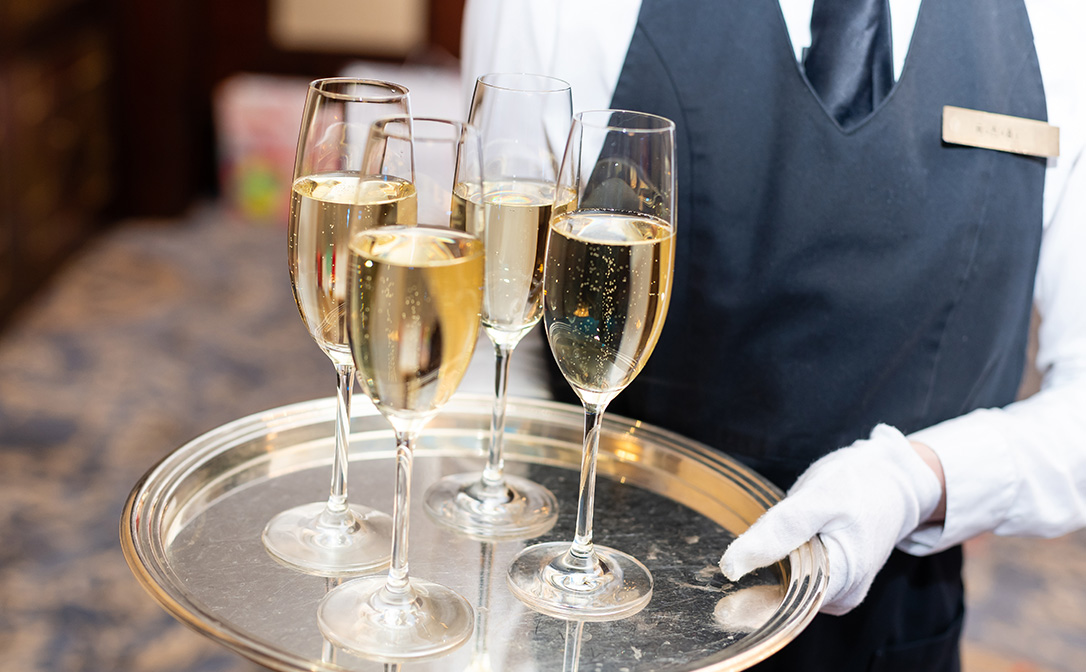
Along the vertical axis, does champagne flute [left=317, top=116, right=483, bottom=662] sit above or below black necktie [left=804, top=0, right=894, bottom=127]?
below

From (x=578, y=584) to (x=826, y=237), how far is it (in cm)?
46

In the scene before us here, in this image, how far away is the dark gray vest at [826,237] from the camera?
1.11m

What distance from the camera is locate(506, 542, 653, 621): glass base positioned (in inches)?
33.2

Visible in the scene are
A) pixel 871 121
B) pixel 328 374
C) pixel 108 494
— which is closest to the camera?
pixel 871 121

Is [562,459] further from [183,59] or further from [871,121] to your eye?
[183,59]

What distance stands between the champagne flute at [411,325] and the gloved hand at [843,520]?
0.77 ft

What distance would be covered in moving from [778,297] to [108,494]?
1.85 metres

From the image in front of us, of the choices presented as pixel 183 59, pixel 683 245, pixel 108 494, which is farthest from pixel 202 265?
pixel 683 245

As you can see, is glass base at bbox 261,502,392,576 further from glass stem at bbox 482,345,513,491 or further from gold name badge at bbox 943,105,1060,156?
gold name badge at bbox 943,105,1060,156

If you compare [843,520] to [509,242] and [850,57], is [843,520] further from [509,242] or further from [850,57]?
[850,57]

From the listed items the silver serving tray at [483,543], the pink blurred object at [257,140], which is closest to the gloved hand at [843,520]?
the silver serving tray at [483,543]

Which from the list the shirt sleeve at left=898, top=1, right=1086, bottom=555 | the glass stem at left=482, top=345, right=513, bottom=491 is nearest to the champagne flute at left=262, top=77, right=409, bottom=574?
the glass stem at left=482, top=345, right=513, bottom=491

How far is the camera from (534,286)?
874 mm

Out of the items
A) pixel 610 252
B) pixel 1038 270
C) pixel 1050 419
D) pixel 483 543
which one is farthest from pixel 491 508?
pixel 1038 270
